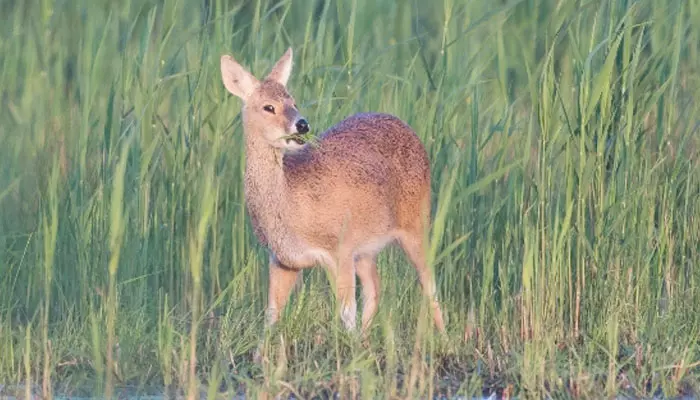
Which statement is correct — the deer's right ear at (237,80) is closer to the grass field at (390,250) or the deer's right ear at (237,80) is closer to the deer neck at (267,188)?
the grass field at (390,250)

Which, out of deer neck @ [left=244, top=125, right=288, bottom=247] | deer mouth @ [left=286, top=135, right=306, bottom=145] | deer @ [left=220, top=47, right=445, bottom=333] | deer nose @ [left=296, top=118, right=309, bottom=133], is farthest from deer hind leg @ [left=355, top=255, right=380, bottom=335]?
deer nose @ [left=296, top=118, right=309, bottom=133]

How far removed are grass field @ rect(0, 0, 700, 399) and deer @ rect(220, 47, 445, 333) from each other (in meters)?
0.14

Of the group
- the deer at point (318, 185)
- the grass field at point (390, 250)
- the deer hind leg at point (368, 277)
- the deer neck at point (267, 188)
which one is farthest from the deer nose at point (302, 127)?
the deer hind leg at point (368, 277)

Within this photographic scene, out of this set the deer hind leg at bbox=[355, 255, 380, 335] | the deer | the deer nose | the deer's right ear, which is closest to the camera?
the deer nose

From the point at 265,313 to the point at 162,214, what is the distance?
97 centimetres

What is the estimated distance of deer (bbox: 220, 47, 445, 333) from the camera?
711 centimetres

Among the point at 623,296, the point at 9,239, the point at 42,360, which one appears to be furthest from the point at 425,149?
the point at 42,360

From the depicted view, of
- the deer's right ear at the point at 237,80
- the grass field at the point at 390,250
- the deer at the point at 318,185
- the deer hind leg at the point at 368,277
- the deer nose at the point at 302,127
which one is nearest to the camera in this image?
the grass field at the point at 390,250

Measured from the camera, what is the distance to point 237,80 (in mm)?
7320

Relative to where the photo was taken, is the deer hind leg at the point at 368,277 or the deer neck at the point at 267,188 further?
the deer hind leg at the point at 368,277

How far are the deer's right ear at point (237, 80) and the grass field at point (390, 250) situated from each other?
116mm

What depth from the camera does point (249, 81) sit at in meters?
7.33

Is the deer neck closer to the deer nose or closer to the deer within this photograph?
the deer

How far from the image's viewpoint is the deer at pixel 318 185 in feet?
23.3
